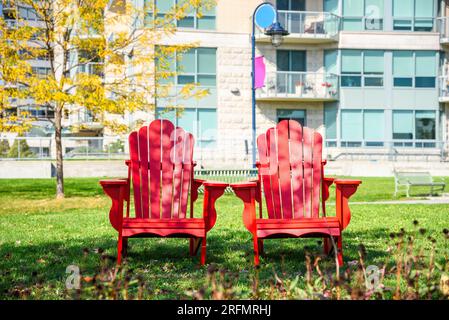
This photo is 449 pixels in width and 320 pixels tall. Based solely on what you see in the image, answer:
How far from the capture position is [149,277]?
5.41 m

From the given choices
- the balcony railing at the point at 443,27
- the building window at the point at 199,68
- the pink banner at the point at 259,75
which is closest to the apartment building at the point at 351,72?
the balcony railing at the point at 443,27

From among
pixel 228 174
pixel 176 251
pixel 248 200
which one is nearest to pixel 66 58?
pixel 228 174

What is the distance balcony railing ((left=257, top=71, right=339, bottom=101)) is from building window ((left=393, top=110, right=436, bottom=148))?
11.4ft

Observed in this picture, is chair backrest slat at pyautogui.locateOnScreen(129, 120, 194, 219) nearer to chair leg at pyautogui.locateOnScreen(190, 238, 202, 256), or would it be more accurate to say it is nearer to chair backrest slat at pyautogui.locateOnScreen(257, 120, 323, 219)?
chair leg at pyautogui.locateOnScreen(190, 238, 202, 256)

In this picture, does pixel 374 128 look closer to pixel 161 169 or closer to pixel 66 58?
pixel 66 58

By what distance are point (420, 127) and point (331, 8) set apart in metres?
7.55

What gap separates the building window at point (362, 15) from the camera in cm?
3244

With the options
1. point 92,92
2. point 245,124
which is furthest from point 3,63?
point 245,124

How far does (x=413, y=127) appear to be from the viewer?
32594 mm

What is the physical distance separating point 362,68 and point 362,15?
2.67m

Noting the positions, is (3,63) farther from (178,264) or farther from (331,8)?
(331,8)

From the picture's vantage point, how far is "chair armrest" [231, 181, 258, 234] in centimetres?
591

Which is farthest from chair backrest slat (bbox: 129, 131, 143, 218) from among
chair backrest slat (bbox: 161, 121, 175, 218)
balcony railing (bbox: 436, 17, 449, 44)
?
balcony railing (bbox: 436, 17, 449, 44)

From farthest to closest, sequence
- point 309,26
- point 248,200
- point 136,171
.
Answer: point 309,26
point 136,171
point 248,200
